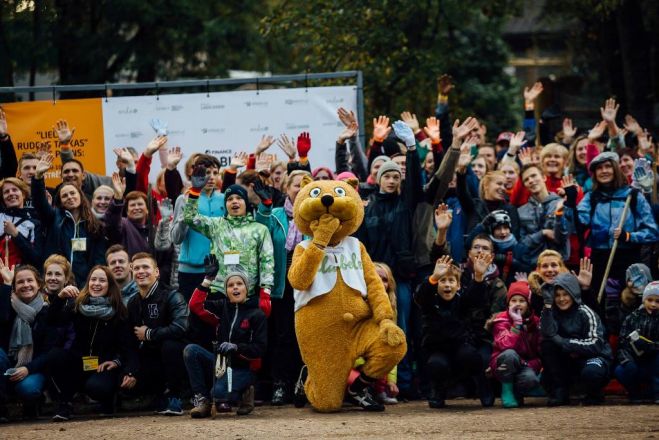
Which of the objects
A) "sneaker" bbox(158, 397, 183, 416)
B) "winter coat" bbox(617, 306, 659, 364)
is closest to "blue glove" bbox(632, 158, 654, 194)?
"winter coat" bbox(617, 306, 659, 364)

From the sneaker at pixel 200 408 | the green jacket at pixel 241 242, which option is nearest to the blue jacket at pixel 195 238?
the green jacket at pixel 241 242

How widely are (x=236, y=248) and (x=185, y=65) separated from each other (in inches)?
617

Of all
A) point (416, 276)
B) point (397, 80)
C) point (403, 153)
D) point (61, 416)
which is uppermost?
point (397, 80)

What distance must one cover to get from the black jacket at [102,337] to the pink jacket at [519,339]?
3.20 metres

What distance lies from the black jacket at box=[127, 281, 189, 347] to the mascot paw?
6.20ft

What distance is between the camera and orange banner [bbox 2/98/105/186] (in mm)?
15352

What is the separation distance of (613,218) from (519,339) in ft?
5.29

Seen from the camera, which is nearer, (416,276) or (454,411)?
(454,411)

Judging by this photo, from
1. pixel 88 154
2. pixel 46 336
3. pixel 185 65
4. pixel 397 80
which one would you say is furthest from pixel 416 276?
pixel 185 65

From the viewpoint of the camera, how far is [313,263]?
11.6m

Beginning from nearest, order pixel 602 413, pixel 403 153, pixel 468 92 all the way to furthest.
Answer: pixel 602 413 → pixel 403 153 → pixel 468 92

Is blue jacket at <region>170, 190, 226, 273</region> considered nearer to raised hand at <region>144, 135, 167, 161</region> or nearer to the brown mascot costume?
raised hand at <region>144, 135, 167, 161</region>

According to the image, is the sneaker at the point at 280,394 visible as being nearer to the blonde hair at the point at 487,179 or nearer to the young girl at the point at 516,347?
the young girl at the point at 516,347

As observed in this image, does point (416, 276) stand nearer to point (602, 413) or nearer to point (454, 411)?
point (454, 411)
